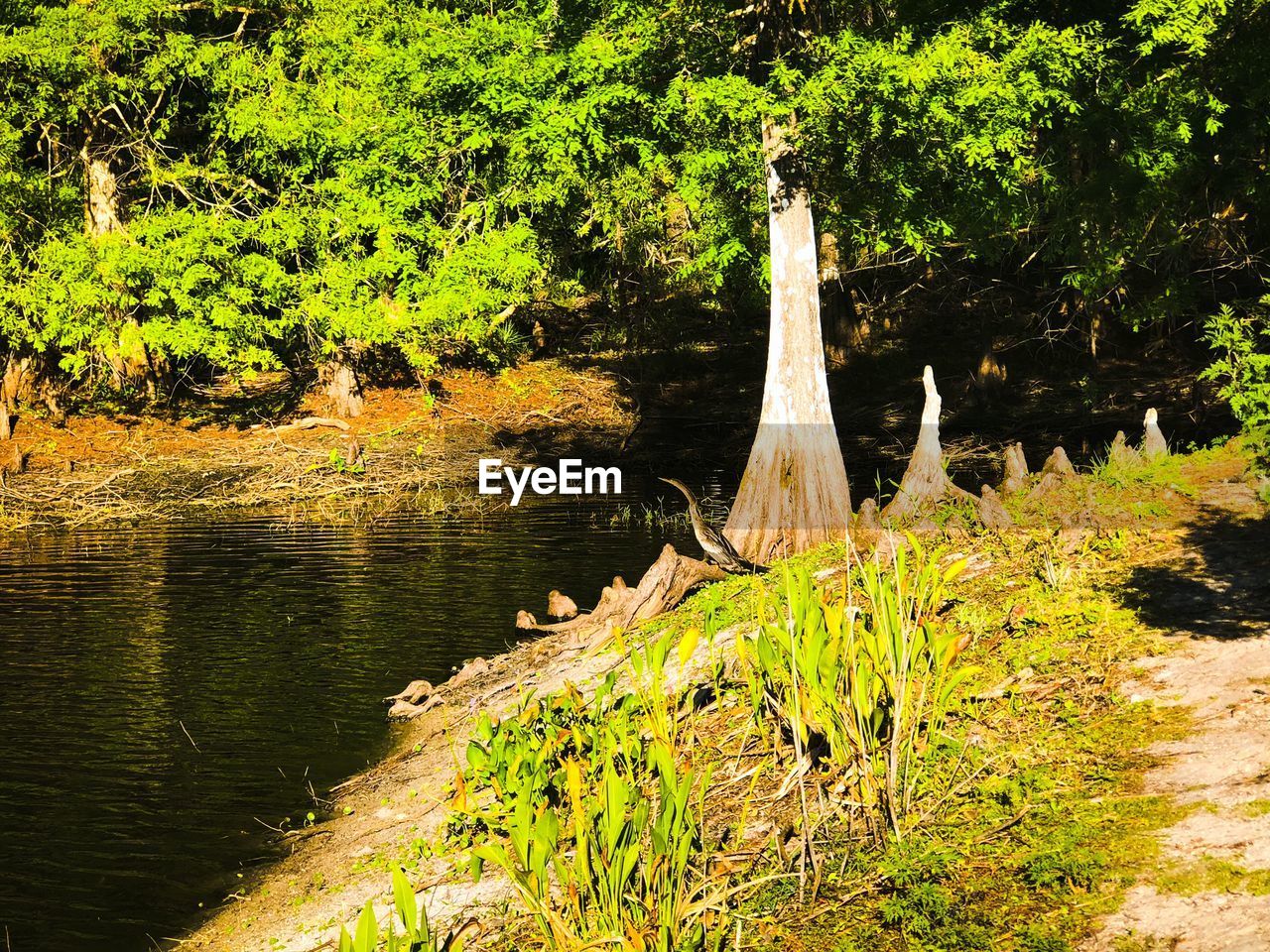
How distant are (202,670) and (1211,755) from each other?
9870mm

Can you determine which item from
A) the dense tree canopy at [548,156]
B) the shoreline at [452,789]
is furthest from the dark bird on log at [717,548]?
the dense tree canopy at [548,156]

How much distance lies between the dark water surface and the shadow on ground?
591cm

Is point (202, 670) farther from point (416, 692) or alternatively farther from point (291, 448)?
point (291, 448)

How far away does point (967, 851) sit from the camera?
5637 millimetres

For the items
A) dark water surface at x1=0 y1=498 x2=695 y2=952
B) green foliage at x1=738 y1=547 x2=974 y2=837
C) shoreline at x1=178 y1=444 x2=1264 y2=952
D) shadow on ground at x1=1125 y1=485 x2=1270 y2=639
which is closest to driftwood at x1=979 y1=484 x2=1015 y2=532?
shoreline at x1=178 y1=444 x2=1264 y2=952

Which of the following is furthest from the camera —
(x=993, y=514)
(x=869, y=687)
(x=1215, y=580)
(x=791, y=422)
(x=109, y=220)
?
(x=109, y=220)

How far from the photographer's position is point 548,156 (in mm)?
16641

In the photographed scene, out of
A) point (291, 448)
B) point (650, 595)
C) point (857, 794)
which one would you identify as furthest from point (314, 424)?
point (857, 794)

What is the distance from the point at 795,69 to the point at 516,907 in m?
10.9

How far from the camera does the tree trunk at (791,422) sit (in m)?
14.1

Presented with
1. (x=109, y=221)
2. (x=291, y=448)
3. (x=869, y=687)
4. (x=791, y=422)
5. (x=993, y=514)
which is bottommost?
(x=869, y=687)

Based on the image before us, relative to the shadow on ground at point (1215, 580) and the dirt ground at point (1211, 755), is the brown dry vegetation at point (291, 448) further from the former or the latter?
the dirt ground at point (1211, 755)

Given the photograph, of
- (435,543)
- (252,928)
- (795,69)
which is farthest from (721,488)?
(252,928)

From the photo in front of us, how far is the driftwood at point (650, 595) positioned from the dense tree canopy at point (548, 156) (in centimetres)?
530
